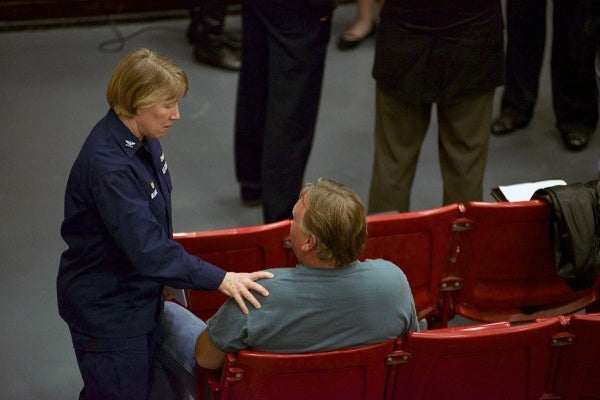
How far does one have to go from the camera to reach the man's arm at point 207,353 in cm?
227

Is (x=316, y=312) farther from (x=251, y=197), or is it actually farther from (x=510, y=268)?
(x=251, y=197)

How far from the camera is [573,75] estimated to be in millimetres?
4570

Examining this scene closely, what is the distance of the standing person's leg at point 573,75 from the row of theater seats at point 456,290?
5.80 feet

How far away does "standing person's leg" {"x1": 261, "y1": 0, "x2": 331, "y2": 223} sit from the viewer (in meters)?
3.61

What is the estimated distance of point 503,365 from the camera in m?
2.45

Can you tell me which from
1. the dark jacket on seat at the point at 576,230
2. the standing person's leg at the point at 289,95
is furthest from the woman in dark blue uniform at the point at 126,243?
the standing person's leg at the point at 289,95

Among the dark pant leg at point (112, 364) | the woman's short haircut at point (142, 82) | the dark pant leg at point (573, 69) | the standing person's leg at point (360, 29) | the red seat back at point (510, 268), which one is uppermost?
the standing person's leg at point (360, 29)

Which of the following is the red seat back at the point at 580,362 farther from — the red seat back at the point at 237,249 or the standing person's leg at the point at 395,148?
the standing person's leg at the point at 395,148

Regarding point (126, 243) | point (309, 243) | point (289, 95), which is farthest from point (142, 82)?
point (289, 95)

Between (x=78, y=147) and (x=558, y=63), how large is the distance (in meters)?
2.47

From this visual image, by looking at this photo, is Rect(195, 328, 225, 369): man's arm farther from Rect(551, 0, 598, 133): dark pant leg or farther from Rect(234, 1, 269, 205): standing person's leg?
Rect(551, 0, 598, 133): dark pant leg

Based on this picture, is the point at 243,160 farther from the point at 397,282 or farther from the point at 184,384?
the point at 397,282

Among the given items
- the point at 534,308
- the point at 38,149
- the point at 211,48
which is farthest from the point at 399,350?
the point at 211,48

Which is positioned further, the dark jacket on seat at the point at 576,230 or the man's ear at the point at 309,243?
the dark jacket on seat at the point at 576,230
